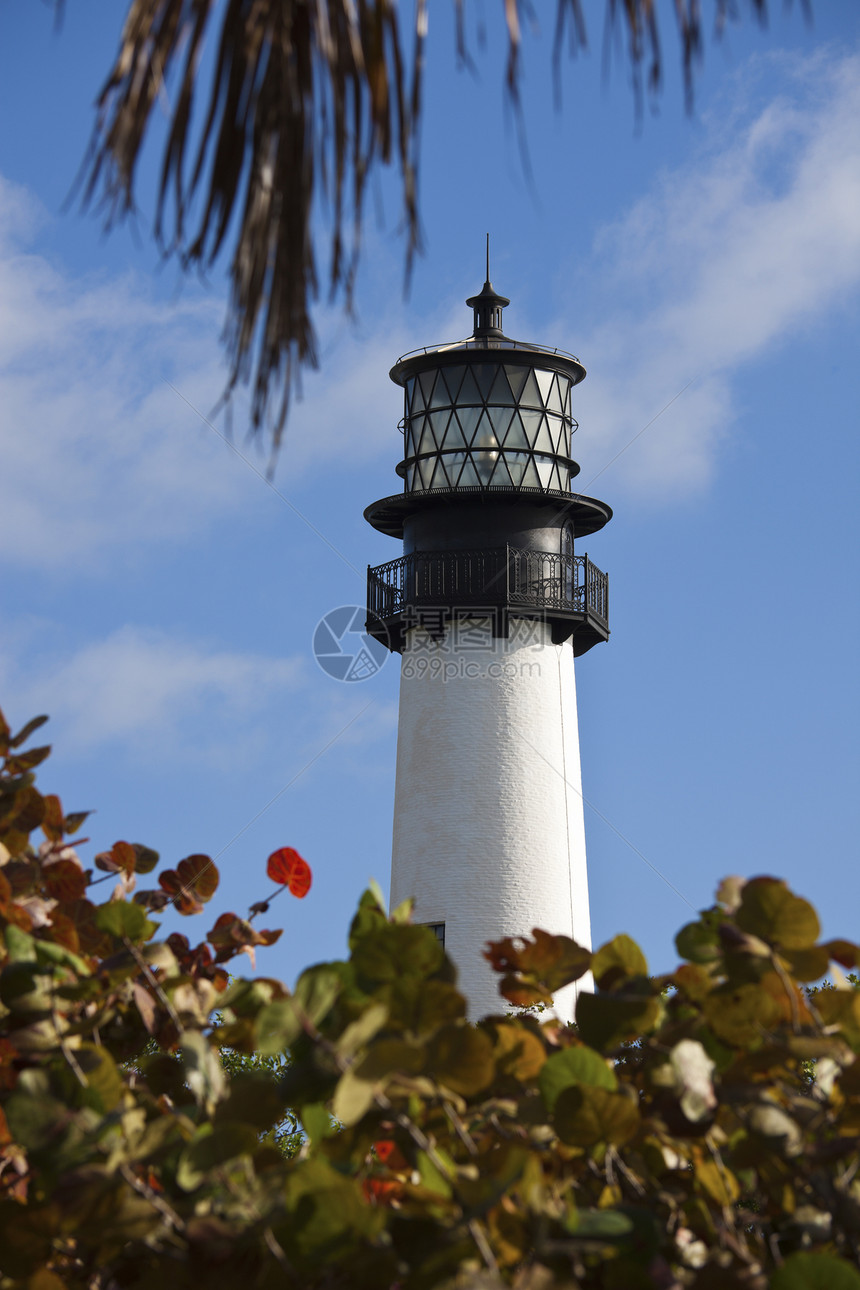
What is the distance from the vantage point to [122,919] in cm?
297

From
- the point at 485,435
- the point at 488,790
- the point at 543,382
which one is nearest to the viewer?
the point at 488,790

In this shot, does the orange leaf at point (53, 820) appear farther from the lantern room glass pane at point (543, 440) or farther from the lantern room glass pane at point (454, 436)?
the lantern room glass pane at point (543, 440)

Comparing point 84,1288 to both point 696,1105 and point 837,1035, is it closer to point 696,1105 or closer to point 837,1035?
point 696,1105

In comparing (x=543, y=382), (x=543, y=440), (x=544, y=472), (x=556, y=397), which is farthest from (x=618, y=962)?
(x=556, y=397)

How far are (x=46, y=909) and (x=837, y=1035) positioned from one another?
1735 millimetres

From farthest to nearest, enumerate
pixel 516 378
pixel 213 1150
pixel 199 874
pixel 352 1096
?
pixel 516 378
pixel 199 874
pixel 213 1150
pixel 352 1096

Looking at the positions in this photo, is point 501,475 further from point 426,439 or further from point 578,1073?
point 578,1073

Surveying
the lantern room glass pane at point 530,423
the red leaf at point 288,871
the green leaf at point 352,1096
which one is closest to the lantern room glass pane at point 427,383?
the lantern room glass pane at point 530,423

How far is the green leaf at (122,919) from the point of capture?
9.75 feet

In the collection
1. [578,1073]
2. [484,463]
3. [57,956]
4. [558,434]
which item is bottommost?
[578,1073]

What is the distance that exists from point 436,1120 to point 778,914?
0.74 meters

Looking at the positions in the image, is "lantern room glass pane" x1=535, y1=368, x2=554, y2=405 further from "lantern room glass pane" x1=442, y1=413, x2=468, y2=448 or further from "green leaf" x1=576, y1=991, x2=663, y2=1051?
"green leaf" x1=576, y1=991, x2=663, y2=1051

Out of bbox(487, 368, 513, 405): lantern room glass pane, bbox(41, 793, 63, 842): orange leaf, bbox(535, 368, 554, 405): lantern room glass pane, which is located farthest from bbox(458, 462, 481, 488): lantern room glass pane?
bbox(41, 793, 63, 842): orange leaf

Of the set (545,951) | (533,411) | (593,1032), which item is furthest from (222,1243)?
(533,411)
